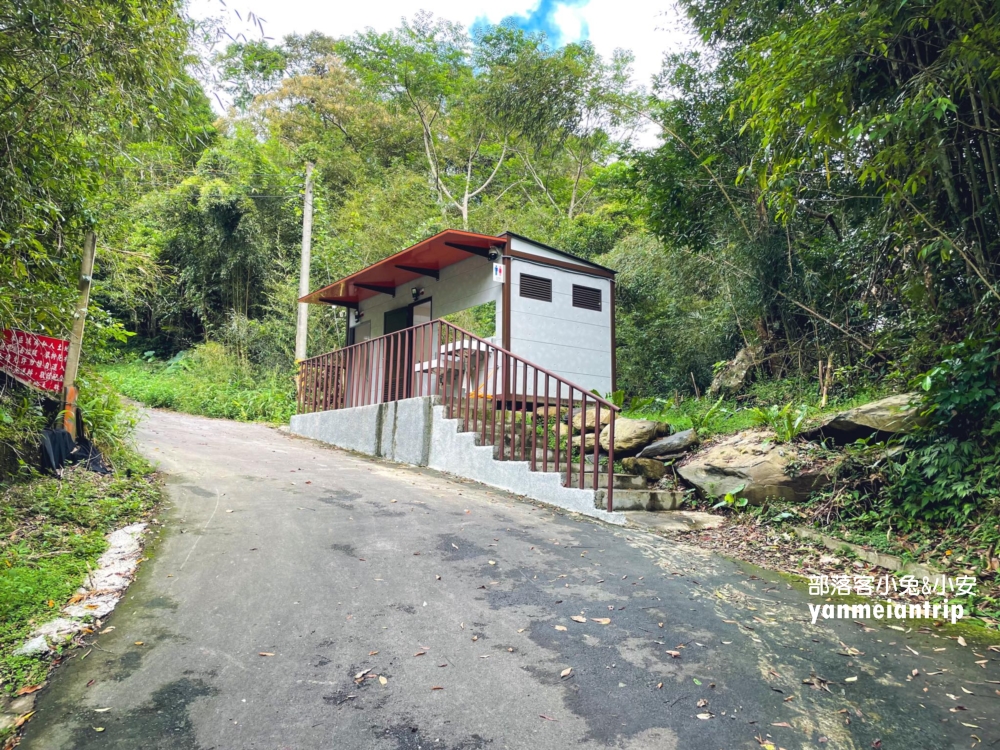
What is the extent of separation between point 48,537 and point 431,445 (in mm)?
4095

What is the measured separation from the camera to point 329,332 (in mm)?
14906

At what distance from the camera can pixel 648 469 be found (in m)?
6.30

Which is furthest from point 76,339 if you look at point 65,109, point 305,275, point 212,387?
point 212,387

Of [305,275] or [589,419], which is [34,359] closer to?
[589,419]

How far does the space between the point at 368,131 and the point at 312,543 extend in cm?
1925

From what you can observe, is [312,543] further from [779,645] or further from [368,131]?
[368,131]

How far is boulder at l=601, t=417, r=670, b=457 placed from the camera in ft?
22.2

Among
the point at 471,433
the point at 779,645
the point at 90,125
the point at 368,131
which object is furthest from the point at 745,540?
the point at 368,131

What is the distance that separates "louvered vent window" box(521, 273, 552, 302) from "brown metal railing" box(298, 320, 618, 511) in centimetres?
103

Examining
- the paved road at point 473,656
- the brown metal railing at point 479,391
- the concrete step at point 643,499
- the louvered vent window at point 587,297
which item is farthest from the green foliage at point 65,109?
the louvered vent window at point 587,297

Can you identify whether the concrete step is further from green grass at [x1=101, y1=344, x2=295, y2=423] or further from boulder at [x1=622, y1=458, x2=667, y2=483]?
green grass at [x1=101, y1=344, x2=295, y2=423]

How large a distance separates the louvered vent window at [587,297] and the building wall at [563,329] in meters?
0.07

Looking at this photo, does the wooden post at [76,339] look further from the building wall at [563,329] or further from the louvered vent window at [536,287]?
the louvered vent window at [536,287]

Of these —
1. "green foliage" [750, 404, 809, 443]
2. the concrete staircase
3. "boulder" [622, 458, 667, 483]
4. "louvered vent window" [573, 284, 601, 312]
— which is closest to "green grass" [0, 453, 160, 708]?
the concrete staircase
